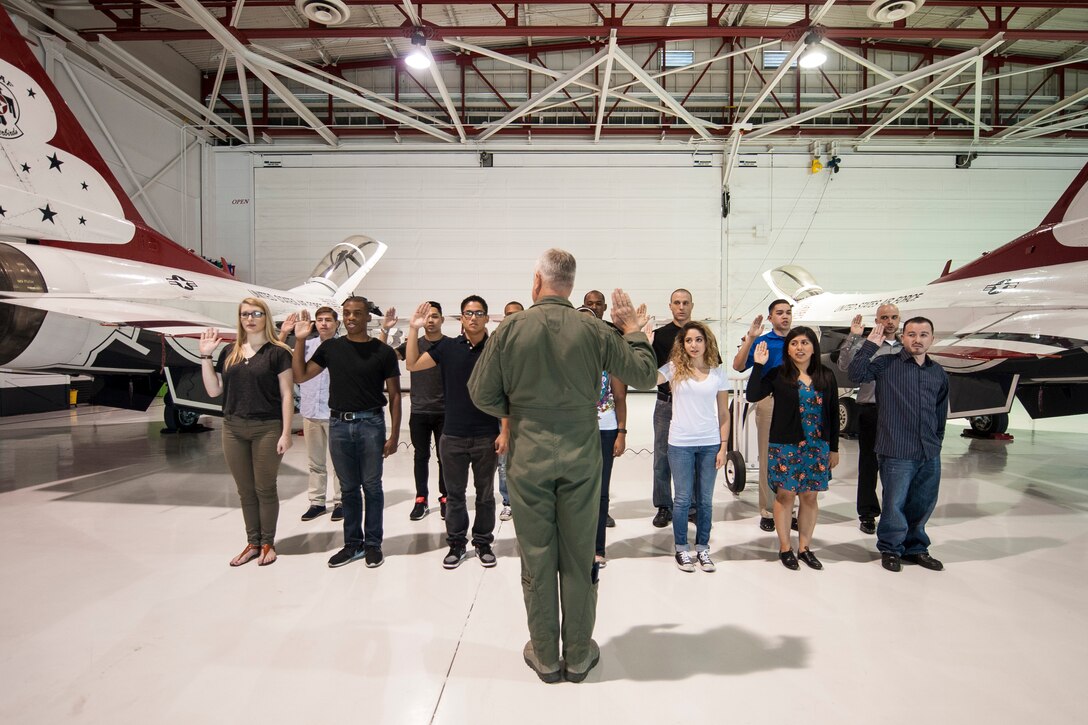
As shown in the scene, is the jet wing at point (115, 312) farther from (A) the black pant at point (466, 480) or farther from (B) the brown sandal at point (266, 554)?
(A) the black pant at point (466, 480)

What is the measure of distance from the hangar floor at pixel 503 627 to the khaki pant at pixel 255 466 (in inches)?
12.2

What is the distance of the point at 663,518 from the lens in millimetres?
4434

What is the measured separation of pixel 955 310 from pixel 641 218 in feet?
31.3

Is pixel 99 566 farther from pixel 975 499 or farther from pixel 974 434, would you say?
pixel 974 434

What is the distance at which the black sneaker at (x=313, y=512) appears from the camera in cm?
458

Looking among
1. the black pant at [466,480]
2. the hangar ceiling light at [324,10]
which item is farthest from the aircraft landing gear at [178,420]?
the black pant at [466,480]

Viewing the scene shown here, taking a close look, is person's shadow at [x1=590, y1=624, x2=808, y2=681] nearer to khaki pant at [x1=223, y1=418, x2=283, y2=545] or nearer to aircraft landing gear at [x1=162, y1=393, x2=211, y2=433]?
khaki pant at [x1=223, y1=418, x2=283, y2=545]

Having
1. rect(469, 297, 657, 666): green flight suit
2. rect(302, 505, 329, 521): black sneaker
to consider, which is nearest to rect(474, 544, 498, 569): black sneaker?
rect(469, 297, 657, 666): green flight suit

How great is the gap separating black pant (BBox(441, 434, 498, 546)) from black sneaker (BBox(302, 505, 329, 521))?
1698mm

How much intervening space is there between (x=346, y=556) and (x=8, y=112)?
227 inches

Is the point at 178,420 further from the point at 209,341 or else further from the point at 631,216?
the point at 631,216

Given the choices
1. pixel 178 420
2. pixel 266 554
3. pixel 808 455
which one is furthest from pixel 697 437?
pixel 178 420

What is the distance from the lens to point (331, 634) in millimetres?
2691

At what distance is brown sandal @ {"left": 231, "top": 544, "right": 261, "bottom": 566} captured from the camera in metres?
3.59
